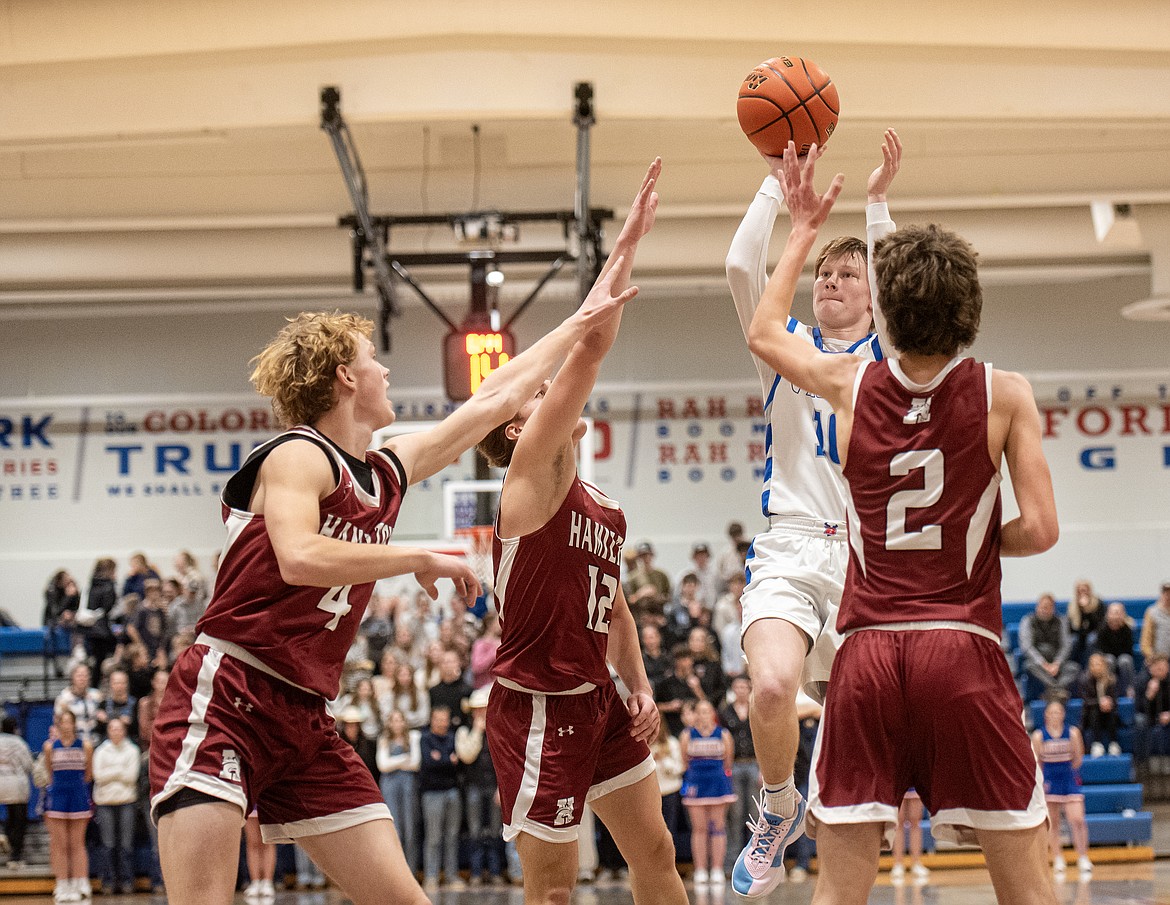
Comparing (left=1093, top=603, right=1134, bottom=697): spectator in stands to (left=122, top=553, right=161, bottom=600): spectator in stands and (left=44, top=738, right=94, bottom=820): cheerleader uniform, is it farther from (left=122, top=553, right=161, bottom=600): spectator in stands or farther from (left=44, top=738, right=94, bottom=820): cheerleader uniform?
(left=122, top=553, right=161, bottom=600): spectator in stands

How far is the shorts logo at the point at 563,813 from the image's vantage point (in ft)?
12.6

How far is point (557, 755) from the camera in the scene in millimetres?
3891

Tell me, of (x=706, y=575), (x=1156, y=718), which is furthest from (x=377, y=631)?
(x=1156, y=718)

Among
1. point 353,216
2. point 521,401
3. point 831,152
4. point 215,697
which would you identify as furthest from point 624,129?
point 215,697

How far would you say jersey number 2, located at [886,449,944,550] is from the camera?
9.59ft

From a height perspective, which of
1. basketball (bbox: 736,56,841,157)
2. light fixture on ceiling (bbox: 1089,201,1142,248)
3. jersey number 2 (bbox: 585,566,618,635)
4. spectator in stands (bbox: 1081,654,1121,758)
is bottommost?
spectator in stands (bbox: 1081,654,1121,758)

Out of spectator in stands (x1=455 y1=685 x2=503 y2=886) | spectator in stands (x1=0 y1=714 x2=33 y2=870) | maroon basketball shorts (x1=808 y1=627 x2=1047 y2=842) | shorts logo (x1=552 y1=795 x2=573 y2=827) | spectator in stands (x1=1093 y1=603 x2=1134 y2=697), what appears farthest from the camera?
spectator in stands (x1=1093 y1=603 x2=1134 y2=697)

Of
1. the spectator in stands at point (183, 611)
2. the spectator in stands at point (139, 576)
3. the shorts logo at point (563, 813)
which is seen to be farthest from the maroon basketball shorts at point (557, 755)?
the spectator in stands at point (139, 576)

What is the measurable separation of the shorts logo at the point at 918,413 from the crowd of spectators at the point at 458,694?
7344 mm

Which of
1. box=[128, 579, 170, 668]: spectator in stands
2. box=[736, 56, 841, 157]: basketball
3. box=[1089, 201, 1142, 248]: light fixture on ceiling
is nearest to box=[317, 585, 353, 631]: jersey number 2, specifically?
box=[736, 56, 841, 157]: basketball

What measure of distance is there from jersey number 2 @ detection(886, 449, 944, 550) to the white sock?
4.76 feet

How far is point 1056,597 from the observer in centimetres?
1825

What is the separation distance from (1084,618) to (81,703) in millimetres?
10846

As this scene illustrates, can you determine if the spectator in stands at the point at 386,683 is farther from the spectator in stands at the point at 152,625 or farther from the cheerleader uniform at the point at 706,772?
the cheerleader uniform at the point at 706,772
